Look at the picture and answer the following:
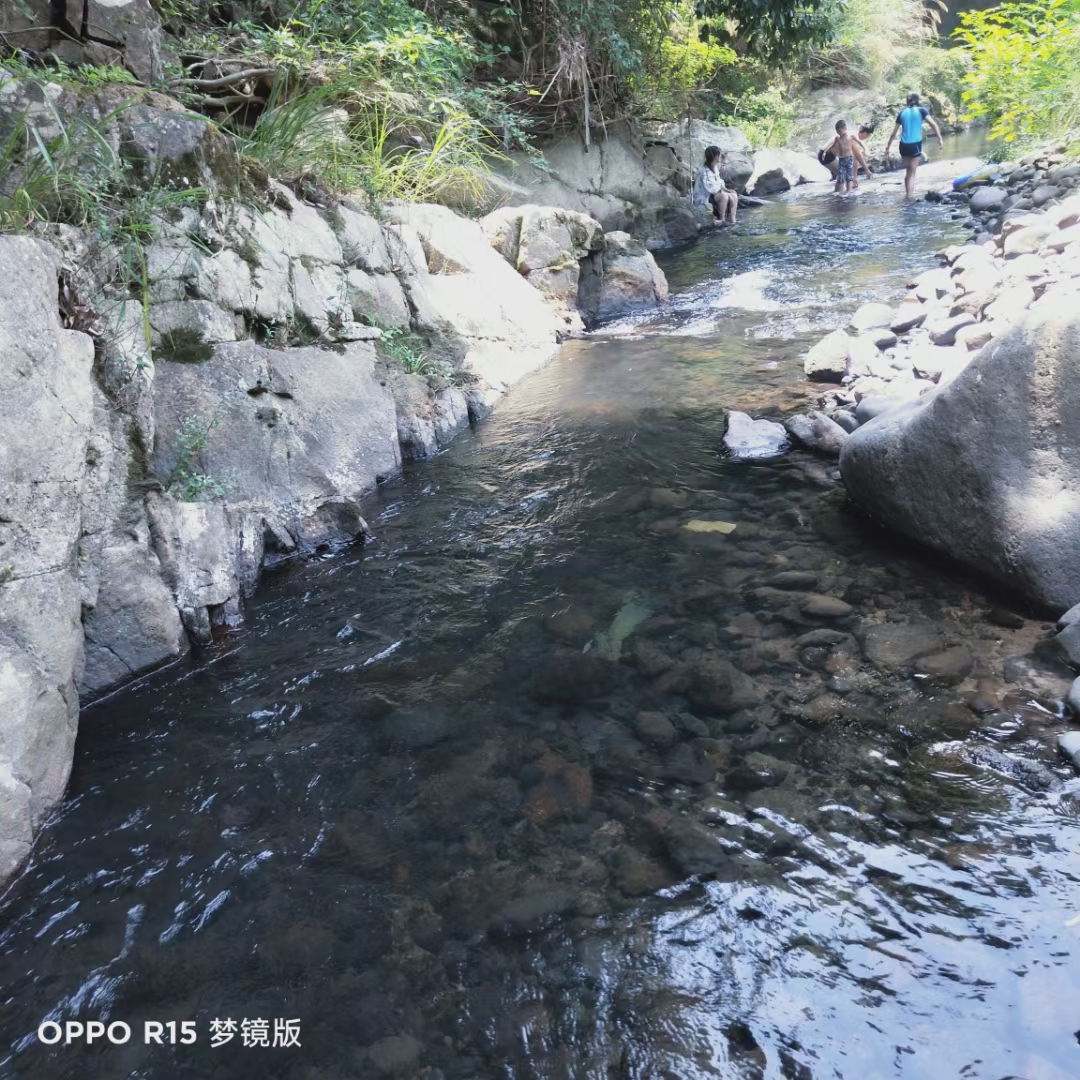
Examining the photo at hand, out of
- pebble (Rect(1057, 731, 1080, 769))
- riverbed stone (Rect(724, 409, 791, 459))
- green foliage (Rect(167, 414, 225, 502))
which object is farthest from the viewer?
riverbed stone (Rect(724, 409, 791, 459))

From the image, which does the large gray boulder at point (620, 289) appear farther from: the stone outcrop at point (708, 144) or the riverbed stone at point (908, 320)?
the stone outcrop at point (708, 144)

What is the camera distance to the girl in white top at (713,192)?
12.0m

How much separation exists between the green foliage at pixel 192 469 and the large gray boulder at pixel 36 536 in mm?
559

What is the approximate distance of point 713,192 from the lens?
12383 mm

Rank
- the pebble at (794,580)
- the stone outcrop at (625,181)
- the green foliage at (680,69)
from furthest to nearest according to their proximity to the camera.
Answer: the green foliage at (680,69)
the stone outcrop at (625,181)
the pebble at (794,580)

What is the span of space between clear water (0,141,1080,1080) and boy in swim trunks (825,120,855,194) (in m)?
13.1

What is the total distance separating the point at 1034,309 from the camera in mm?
2883

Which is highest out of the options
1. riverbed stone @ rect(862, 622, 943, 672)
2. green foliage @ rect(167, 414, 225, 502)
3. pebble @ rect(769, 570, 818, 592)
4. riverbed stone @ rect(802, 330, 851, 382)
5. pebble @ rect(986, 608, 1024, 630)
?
green foliage @ rect(167, 414, 225, 502)

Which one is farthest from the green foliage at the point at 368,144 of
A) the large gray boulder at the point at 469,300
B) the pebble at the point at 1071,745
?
the pebble at the point at 1071,745

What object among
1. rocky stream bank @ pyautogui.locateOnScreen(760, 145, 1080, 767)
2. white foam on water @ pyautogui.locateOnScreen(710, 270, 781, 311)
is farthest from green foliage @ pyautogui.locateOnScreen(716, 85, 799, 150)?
rocky stream bank @ pyautogui.locateOnScreen(760, 145, 1080, 767)

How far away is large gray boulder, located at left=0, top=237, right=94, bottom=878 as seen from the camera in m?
2.11

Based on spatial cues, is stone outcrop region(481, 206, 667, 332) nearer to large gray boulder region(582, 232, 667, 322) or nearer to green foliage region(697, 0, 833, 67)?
large gray boulder region(582, 232, 667, 322)

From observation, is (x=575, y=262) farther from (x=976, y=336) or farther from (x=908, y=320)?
(x=976, y=336)

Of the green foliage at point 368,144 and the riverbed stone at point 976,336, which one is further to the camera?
the green foliage at point 368,144
